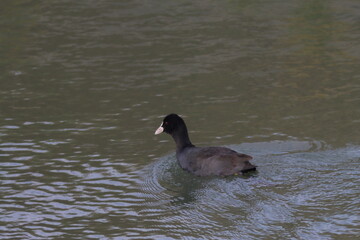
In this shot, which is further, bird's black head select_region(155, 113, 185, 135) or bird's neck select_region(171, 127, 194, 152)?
bird's black head select_region(155, 113, 185, 135)

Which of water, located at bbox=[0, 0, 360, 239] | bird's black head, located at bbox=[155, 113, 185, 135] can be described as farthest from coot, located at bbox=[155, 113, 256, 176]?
water, located at bbox=[0, 0, 360, 239]

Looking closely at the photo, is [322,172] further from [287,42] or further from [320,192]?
[287,42]

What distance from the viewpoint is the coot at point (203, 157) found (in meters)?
10.6

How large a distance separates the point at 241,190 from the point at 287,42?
7.69m

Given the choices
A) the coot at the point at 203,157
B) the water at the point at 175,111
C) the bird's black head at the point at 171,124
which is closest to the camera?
the water at the point at 175,111

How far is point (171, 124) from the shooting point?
11781 mm

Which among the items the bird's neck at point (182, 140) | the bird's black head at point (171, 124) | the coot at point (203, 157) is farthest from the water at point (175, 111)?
the bird's black head at point (171, 124)

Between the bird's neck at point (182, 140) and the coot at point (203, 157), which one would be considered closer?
the coot at point (203, 157)

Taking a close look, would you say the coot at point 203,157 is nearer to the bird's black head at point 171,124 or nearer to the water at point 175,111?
the bird's black head at point 171,124

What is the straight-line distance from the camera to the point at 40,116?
1345cm

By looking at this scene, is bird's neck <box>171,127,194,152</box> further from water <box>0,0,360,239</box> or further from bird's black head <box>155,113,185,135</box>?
water <box>0,0,360,239</box>

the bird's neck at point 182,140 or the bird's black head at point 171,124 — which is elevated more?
the bird's black head at point 171,124

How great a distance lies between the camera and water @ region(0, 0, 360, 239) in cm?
938

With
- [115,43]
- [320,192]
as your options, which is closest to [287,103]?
[320,192]
